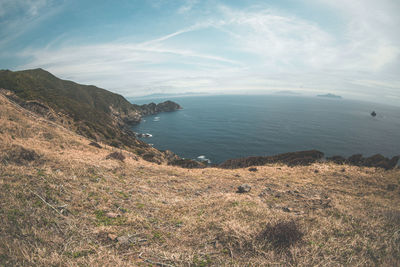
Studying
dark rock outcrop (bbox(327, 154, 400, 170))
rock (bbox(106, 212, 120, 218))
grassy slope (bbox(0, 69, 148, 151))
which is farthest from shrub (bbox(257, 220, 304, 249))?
grassy slope (bbox(0, 69, 148, 151))

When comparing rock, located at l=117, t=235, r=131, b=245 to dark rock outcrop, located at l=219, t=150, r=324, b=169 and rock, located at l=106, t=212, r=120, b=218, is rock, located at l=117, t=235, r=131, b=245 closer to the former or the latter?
rock, located at l=106, t=212, r=120, b=218

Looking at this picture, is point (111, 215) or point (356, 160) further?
point (356, 160)

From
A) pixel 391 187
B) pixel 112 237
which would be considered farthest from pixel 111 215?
pixel 391 187

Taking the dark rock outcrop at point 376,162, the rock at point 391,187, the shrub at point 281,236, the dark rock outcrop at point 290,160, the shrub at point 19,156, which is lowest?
the dark rock outcrop at point 290,160

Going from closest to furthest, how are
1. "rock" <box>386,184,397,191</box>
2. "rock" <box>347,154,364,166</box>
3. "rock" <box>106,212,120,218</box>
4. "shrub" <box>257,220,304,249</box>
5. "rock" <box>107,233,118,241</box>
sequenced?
"shrub" <box>257,220,304,249</box>, "rock" <box>107,233,118,241</box>, "rock" <box>106,212,120,218</box>, "rock" <box>386,184,397,191</box>, "rock" <box>347,154,364,166</box>

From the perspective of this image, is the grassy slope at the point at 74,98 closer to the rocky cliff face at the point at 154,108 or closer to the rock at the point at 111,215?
the rocky cliff face at the point at 154,108

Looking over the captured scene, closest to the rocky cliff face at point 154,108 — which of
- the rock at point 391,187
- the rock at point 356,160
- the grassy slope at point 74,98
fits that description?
the grassy slope at point 74,98

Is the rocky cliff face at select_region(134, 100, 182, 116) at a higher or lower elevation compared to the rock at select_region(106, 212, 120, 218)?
→ higher

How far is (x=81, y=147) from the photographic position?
16.5m

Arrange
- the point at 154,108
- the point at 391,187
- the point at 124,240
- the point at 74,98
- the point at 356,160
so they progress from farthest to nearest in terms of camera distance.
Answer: the point at 154,108
the point at 74,98
the point at 356,160
the point at 391,187
the point at 124,240

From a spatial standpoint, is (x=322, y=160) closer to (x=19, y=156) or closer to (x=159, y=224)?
(x=159, y=224)

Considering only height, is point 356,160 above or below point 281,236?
below

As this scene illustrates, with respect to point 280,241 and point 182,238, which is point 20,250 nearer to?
point 182,238

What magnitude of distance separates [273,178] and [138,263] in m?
13.2
